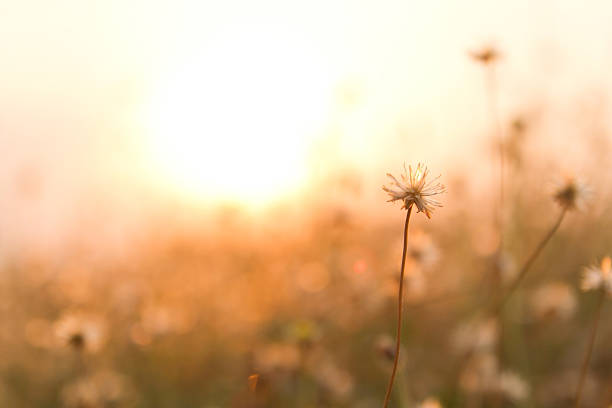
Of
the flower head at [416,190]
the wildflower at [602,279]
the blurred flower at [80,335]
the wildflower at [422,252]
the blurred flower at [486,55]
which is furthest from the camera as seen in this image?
the wildflower at [422,252]

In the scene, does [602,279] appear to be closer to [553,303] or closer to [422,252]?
[422,252]

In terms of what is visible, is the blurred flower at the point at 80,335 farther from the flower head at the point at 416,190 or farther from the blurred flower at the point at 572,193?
the blurred flower at the point at 572,193

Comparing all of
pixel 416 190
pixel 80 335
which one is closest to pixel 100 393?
pixel 80 335

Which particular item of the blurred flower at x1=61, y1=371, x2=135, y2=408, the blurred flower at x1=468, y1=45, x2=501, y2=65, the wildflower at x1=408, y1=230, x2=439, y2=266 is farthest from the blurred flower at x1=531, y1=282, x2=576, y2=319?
the blurred flower at x1=61, y1=371, x2=135, y2=408

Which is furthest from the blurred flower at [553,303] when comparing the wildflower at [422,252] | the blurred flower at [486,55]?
the blurred flower at [486,55]

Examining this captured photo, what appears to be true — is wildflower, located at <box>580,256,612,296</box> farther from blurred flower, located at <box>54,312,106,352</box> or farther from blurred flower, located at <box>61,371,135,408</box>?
blurred flower, located at <box>61,371,135,408</box>

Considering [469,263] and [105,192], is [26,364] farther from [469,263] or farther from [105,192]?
[105,192]

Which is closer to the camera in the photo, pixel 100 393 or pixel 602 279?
pixel 602 279
